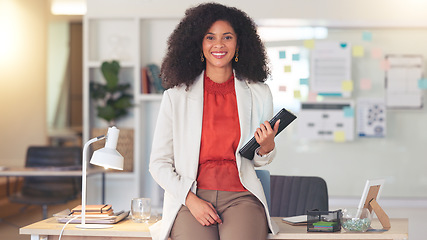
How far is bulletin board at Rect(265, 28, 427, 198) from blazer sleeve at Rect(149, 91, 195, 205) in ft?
9.62

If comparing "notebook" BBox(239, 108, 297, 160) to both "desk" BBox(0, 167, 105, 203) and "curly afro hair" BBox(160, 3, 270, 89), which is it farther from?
"desk" BBox(0, 167, 105, 203)

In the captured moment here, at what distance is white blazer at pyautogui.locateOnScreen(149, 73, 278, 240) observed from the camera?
2.16 meters

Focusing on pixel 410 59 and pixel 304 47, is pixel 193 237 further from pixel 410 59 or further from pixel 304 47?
pixel 410 59

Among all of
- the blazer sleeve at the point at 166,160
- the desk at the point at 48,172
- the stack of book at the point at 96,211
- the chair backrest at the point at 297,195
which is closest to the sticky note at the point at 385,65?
the chair backrest at the point at 297,195

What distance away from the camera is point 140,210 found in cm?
241

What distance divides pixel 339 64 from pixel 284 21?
2.01 ft

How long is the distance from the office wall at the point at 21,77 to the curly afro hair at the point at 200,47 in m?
5.30

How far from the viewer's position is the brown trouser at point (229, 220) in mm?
2064

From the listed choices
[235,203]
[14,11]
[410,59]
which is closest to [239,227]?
[235,203]

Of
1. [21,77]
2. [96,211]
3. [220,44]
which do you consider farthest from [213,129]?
[21,77]

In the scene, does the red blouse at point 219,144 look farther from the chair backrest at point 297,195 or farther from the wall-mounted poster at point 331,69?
the wall-mounted poster at point 331,69

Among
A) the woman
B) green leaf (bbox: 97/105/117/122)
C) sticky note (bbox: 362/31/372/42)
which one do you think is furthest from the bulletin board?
the woman

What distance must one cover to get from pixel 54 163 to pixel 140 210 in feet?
10.8

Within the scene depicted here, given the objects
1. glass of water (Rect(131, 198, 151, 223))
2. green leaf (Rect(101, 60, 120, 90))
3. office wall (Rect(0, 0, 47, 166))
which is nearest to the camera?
glass of water (Rect(131, 198, 151, 223))
